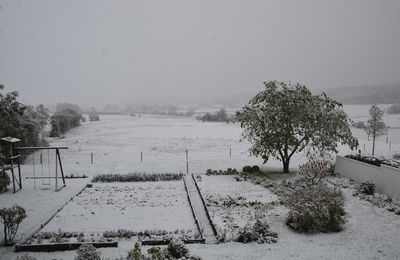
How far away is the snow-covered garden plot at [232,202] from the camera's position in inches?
516

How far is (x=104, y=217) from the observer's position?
14.1 metres

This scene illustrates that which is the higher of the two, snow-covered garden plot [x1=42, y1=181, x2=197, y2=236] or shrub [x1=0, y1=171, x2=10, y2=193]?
shrub [x1=0, y1=171, x2=10, y2=193]

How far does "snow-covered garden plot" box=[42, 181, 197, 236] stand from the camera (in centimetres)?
1303

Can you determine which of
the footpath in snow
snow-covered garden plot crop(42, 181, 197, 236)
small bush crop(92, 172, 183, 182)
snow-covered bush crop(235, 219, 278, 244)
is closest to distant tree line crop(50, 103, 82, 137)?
small bush crop(92, 172, 183, 182)

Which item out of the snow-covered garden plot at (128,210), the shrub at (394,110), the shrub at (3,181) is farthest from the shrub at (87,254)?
the shrub at (394,110)

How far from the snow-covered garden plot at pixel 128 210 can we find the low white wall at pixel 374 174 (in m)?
10.3

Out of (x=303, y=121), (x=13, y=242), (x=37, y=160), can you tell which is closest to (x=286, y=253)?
(x=13, y=242)

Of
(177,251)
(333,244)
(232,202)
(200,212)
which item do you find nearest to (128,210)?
(200,212)

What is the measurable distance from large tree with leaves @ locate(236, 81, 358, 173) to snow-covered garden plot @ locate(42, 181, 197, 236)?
7085mm

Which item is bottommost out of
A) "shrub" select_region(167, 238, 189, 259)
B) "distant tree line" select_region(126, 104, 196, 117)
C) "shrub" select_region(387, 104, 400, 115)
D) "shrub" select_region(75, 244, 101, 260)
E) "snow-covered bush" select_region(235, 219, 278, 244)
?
"snow-covered bush" select_region(235, 219, 278, 244)

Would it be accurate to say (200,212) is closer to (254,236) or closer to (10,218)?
(254,236)

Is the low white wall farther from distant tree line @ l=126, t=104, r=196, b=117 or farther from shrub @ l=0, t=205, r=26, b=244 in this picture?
distant tree line @ l=126, t=104, r=196, b=117

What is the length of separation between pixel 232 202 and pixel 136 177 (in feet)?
26.8

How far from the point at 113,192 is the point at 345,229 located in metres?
12.0
